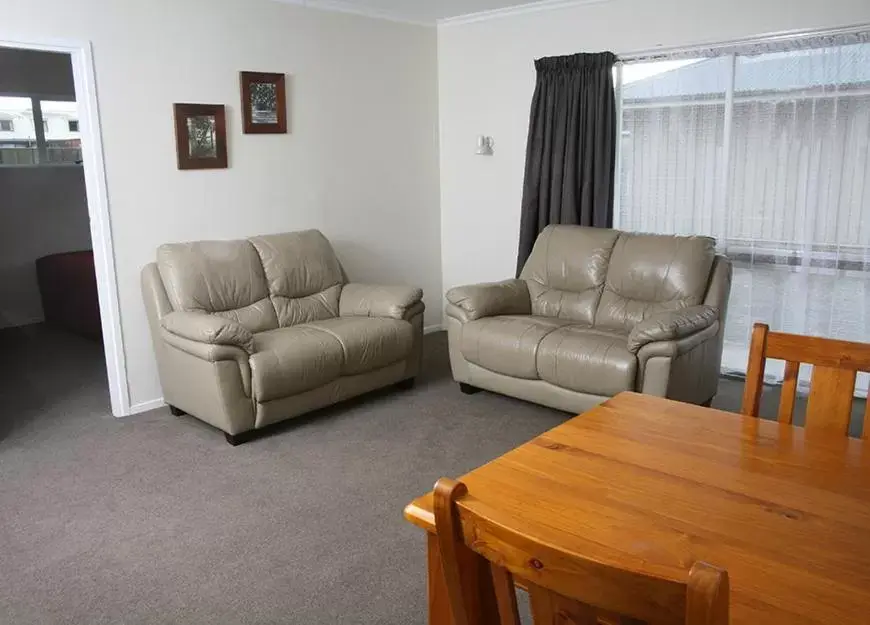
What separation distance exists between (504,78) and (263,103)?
1789 millimetres

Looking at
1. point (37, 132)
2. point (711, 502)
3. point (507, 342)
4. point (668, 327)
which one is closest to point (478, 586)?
point (711, 502)

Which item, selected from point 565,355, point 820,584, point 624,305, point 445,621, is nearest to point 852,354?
point 820,584

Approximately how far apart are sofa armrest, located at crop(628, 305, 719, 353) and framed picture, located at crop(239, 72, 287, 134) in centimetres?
262

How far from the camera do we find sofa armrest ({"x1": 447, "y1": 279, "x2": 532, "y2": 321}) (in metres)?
4.41

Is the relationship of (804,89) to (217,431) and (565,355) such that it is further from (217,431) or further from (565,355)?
(217,431)

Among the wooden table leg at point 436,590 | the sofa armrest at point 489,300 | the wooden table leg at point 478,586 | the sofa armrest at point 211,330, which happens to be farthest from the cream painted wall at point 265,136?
the wooden table leg at point 478,586

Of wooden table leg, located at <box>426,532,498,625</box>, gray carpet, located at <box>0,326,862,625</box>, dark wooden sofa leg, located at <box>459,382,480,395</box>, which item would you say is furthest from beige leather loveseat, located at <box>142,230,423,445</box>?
wooden table leg, located at <box>426,532,498,625</box>

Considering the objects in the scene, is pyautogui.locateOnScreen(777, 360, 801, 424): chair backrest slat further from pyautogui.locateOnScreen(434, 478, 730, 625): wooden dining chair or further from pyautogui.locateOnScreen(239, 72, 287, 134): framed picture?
pyautogui.locateOnScreen(239, 72, 287, 134): framed picture

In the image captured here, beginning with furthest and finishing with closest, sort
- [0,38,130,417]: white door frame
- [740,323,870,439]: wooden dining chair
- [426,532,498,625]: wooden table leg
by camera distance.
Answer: [0,38,130,417]: white door frame, [740,323,870,439]: wooden dining chair, [426,532,498,625]: wooden table leg

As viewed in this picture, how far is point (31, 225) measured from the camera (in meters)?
6.51

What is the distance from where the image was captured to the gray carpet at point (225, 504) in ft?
8.16

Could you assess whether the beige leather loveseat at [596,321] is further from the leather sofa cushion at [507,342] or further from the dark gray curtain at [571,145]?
the dark gray curtain at [571,145]

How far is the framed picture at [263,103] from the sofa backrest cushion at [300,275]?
0.70 m

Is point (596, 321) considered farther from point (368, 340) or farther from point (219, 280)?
point (219, 280)
